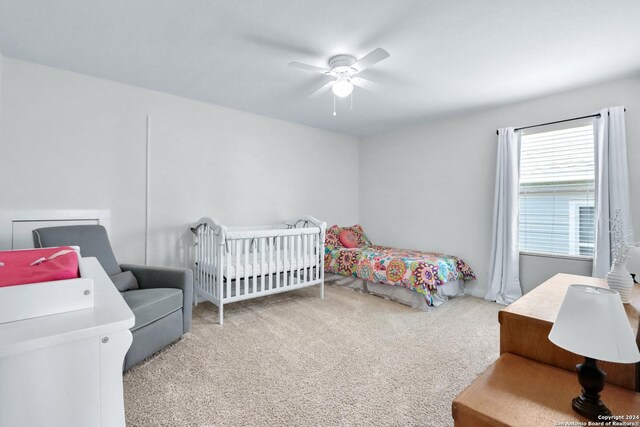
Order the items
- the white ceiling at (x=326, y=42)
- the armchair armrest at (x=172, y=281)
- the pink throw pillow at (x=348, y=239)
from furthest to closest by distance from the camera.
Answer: the pink throw pillow at (x=348, y=239)
the armchair armrest at (x=172, y=281)
the white ceiling at (x=326, y=42)

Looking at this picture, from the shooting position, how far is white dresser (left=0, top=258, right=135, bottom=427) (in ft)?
1.92

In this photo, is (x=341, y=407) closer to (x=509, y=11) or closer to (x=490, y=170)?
(x=509, y=11)

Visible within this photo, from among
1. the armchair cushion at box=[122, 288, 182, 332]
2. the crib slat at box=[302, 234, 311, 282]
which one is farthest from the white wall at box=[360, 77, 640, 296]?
the armchair cushion at box=[122, 288, 182, 332]

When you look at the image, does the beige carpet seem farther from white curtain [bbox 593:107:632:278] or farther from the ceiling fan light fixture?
the ceiling fan light fixture

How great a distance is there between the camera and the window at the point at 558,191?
288 centimetres

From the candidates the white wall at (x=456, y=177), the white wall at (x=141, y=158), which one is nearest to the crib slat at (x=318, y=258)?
the white wall at (x=141, y=158)

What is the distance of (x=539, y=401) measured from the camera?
95 cm

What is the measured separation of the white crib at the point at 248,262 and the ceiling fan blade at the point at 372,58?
1.66 meters

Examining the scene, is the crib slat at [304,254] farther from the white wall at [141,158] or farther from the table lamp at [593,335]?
the table lamp at [593,335]

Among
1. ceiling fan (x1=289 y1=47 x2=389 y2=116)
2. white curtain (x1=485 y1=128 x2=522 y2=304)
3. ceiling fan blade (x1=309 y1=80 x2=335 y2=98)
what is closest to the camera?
ceiling fan (x1=289 y1=47 x2=389 y2=116)

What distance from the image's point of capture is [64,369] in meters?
0.63

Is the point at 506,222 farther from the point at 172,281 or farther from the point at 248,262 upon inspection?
the point at 172,281

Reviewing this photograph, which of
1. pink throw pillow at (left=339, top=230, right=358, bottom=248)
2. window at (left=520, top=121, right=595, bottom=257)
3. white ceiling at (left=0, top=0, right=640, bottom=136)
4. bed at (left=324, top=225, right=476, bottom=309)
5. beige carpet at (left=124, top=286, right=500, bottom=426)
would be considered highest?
white ceiling at (left=0, top=0, right=640, bottom=136)

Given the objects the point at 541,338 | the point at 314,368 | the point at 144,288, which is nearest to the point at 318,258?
the point at 314,368
